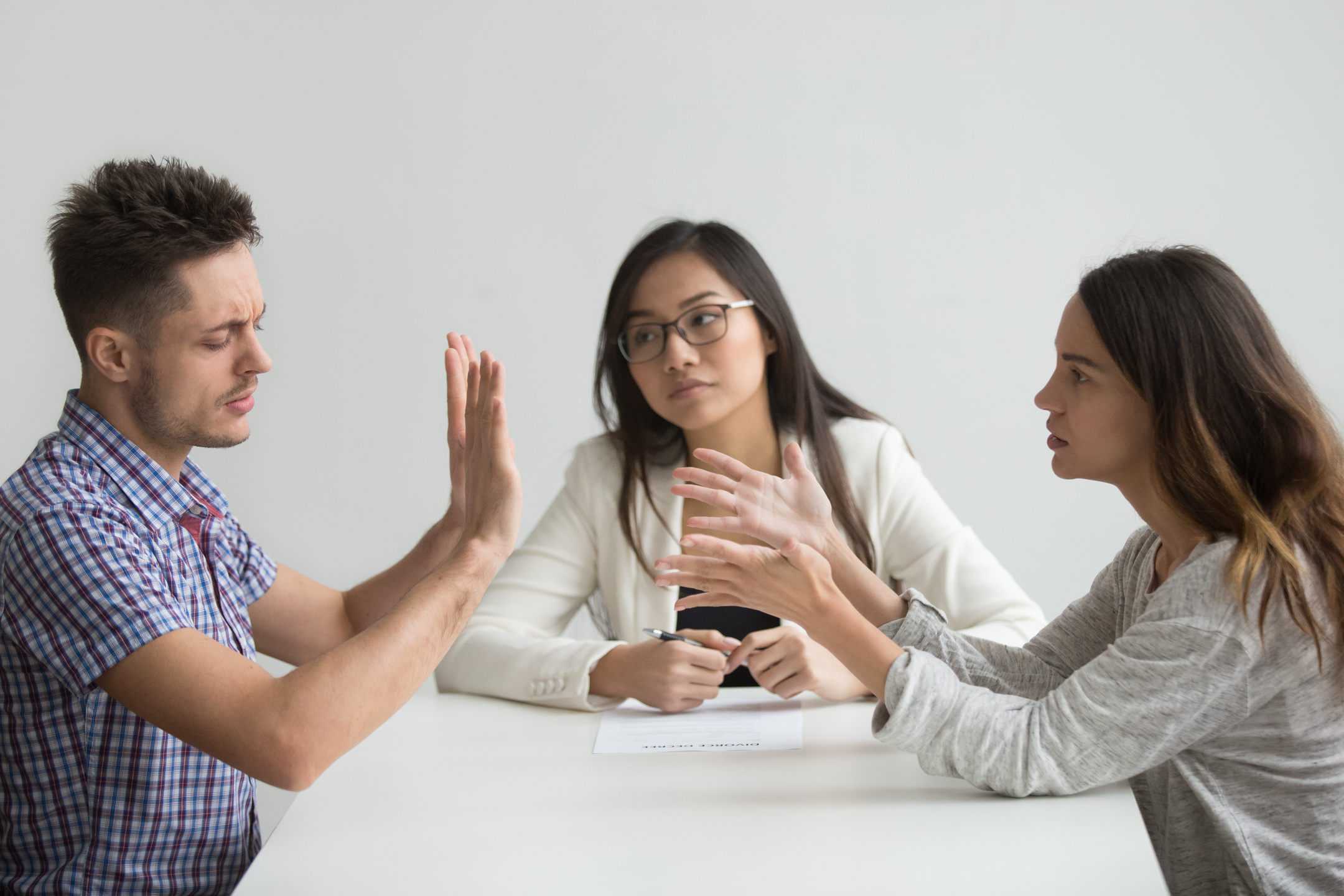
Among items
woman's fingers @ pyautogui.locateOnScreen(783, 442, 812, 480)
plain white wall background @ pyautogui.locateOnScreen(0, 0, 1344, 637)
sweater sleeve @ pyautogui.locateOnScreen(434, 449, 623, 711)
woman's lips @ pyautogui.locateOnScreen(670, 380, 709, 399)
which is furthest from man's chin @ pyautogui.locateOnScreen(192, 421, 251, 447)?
plain white wall background @ pyautogui.locateOnScreen(0, 0, 1344, 637)

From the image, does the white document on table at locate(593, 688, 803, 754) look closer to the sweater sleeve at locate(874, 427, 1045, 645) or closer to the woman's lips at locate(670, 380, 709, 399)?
the sweater sleeve at locate(874, 427, 1045, 645)

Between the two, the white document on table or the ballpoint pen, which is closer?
the white document on table

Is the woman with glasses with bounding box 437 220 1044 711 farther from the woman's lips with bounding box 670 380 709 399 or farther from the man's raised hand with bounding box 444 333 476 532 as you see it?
the man's raised hand with bounding box 444 333 476 532

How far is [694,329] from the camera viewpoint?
7.21 feet

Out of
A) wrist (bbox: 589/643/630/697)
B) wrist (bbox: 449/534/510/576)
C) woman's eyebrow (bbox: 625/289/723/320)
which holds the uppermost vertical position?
woman's eyebrow (bbox: 625/289/723/320)

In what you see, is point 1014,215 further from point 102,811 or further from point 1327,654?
point 102,811

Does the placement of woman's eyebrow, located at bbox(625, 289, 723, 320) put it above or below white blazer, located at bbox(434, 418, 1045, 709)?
above

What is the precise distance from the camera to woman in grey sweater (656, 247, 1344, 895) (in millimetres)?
1188

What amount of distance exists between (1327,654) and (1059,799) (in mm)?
343

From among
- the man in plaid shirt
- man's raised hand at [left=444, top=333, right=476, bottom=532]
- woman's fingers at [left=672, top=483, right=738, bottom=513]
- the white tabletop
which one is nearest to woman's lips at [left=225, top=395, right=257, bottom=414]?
the man in plaid shirt

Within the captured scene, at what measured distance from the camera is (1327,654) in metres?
1.20

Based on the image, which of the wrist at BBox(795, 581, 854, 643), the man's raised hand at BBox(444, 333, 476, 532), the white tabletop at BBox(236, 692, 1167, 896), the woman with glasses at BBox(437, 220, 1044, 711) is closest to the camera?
the white tabletop at BBox(236, 692, 1167, 896)

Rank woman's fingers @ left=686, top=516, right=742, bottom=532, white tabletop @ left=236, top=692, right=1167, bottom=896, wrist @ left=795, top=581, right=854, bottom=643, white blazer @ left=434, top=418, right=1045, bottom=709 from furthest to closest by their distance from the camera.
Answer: white blazer @ left=434, top=418, right=1045, bottom=709 < woman's fingers @ left=686, top=516, right=742, bottom=532 < wrist @ left=795, top=581, right=854, bottom=643 < white tabletop @ left=236, top=692, right=1167, bottom=896

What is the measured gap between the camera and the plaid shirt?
48.7 inches
